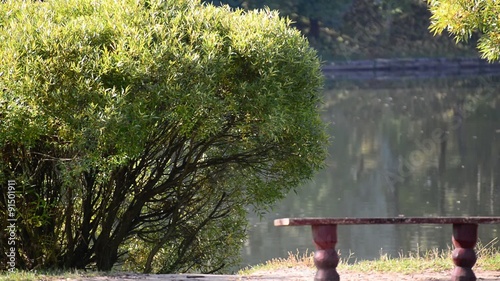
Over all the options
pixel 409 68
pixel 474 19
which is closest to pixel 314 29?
pixel 409 68

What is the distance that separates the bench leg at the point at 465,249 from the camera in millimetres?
7449

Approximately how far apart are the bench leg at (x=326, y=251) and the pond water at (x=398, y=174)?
21.2ft

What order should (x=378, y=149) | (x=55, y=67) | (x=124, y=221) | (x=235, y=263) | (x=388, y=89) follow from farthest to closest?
(x=388, y=89) → (x=378, y=149) → (x=235, y=263) → (x=124, y=221) → (x=55, y=67)

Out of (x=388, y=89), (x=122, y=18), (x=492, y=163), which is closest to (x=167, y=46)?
(x=122, y=18)

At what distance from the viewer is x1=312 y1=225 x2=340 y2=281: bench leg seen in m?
7.23

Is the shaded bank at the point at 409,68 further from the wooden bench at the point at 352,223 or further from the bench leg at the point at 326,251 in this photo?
the bench leg at the point at 326,251

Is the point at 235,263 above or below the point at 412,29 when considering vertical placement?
below

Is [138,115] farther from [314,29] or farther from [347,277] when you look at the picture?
[314,29]

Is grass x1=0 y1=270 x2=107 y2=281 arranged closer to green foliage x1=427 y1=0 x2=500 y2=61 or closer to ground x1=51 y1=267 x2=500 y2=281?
ground x1=51 y1=267 x2=500 y2=281

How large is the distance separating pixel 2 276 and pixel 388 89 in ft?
123

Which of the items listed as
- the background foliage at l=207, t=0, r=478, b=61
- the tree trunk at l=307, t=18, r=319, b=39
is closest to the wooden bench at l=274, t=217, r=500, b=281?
the background foliage at l=207, t=0, r=478, b=61

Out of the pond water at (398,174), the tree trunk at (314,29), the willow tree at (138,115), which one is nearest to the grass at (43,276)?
the willow tree at (138,115)

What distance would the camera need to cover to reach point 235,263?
39.9ft

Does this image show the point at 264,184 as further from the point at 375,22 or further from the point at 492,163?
the point at 375,22
